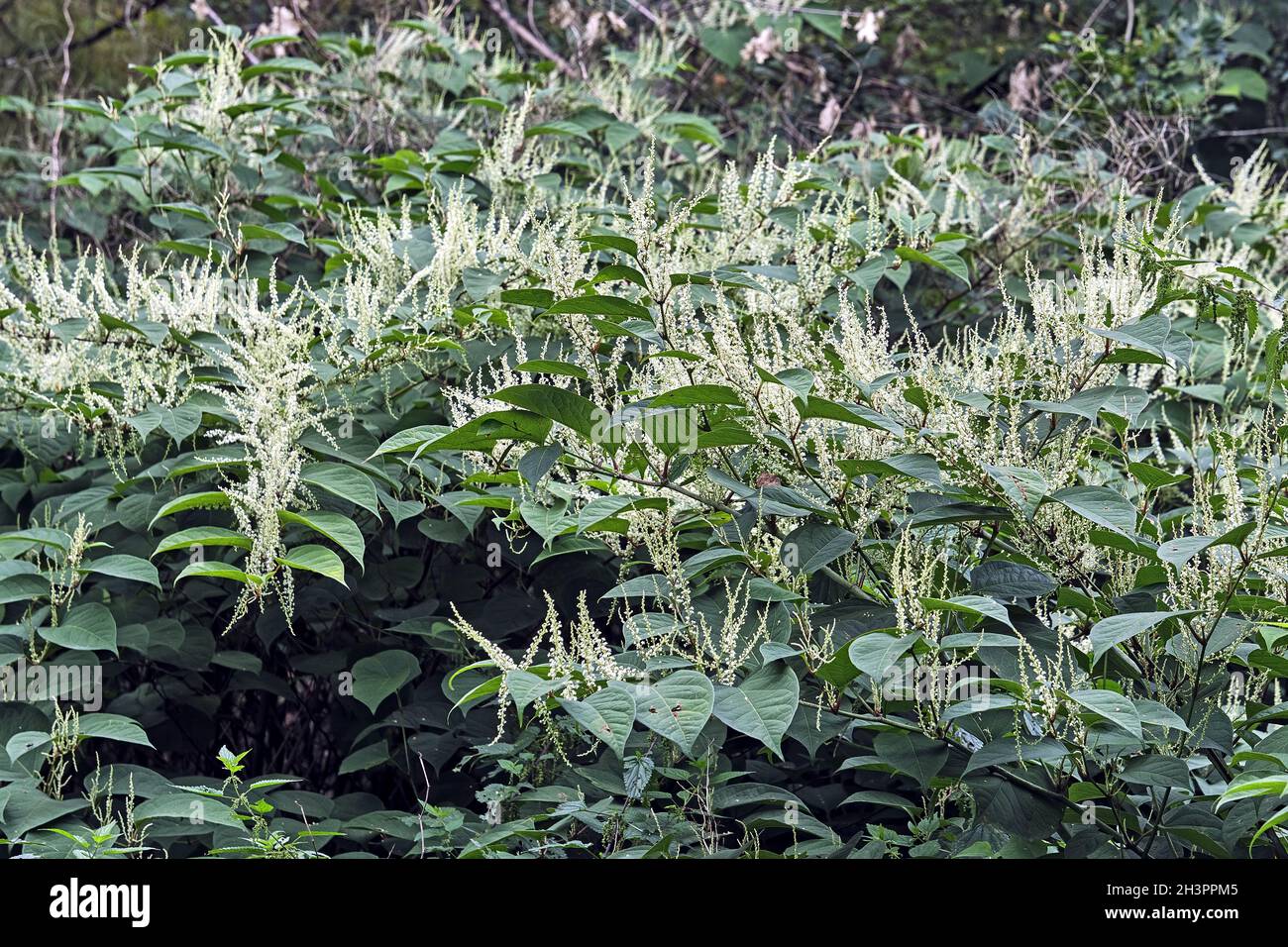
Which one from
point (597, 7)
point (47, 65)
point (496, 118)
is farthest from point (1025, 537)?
point (47, 65)

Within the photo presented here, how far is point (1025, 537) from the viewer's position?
8.17 ft

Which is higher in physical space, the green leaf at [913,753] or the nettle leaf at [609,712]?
the nettle leaf at [609,712]

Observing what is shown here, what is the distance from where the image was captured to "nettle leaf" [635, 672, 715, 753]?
1952 millimetres

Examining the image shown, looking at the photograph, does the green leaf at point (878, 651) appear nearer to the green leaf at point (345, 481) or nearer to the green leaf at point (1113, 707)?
the green leaf at point (1113, 707)

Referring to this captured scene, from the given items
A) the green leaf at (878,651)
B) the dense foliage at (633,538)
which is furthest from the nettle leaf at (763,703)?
the green leaf at (878,651)

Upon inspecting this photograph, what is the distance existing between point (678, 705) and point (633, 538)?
516mm

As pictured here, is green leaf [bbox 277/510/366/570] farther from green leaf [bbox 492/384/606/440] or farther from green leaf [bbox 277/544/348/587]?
green leaf [bbox 492/384/606/440]

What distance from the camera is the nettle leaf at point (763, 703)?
6.70 ft

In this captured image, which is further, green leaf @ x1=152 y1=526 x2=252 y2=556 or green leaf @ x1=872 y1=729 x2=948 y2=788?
green leaf @ x1=152 y1=526 x2=252 y2=556

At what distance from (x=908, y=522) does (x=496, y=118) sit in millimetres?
3373

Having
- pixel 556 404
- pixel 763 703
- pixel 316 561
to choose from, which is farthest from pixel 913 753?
pixel 316 561

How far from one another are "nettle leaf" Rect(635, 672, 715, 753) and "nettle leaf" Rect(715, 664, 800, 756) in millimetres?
44

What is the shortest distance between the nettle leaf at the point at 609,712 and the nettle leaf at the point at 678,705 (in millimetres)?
31

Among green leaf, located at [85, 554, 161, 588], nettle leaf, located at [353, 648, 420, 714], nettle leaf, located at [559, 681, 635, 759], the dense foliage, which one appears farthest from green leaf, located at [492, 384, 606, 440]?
green leaf, located at [85, 554, 161, 588]
